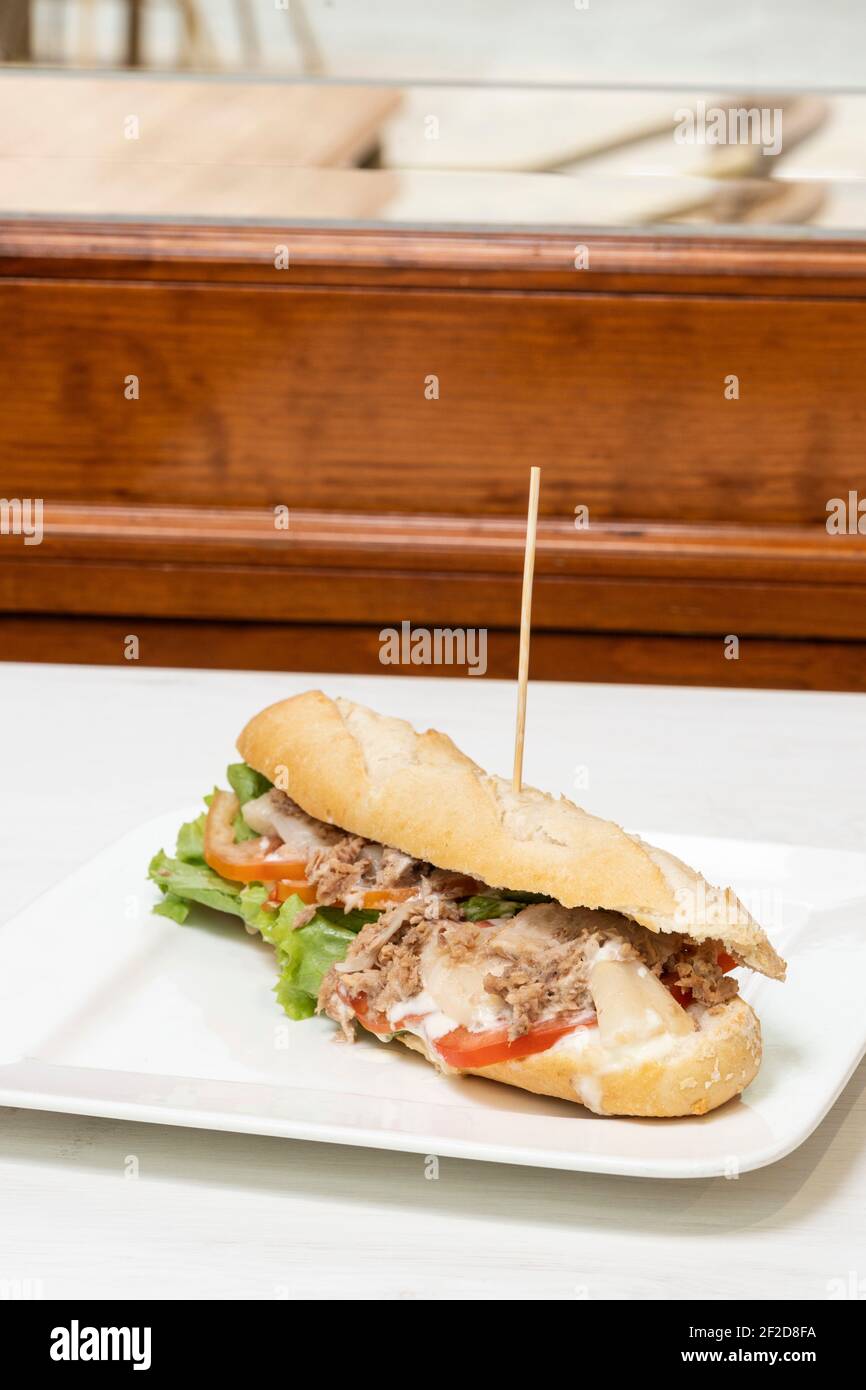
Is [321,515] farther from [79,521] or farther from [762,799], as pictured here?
[762,799]

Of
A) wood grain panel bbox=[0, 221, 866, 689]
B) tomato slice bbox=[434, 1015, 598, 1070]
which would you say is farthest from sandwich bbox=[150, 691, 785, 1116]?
wood grain panel bbox=[0, 221, 866, 689]

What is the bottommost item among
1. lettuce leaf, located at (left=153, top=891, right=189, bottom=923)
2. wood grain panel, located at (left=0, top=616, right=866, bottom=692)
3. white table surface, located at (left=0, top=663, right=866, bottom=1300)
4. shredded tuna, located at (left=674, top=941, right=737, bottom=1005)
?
white table surface, located at (left=0, top=663, right=866, bottom=1300)

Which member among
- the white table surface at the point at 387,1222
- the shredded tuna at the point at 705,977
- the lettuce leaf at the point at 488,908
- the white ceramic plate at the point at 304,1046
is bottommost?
the white table surface at the point at 387,1222

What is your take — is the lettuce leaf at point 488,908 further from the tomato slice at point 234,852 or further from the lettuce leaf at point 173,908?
the lettuce leaf at point 173,908

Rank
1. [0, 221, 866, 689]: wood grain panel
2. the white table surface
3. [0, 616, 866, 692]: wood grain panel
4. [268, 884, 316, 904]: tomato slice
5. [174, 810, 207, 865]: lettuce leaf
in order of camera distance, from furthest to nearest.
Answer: [0, 616, 866, 692]: wood grain panel, [0, 221, 866, 689]: wood grain panel, [174, 810, 207, 865]: lettuce leaf, [268, 884, 316, 904]: tomato slice, the white table surface

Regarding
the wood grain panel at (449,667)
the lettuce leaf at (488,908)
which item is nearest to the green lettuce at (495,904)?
the lettuce leaf at (488,908)

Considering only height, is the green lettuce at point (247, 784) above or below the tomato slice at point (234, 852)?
above

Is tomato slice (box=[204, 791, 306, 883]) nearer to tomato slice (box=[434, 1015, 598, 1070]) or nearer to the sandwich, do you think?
the sandwich

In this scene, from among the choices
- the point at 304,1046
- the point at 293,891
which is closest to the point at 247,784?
the point at 293,891

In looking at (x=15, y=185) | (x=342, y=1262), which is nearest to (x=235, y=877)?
(x=342, y=1262)
